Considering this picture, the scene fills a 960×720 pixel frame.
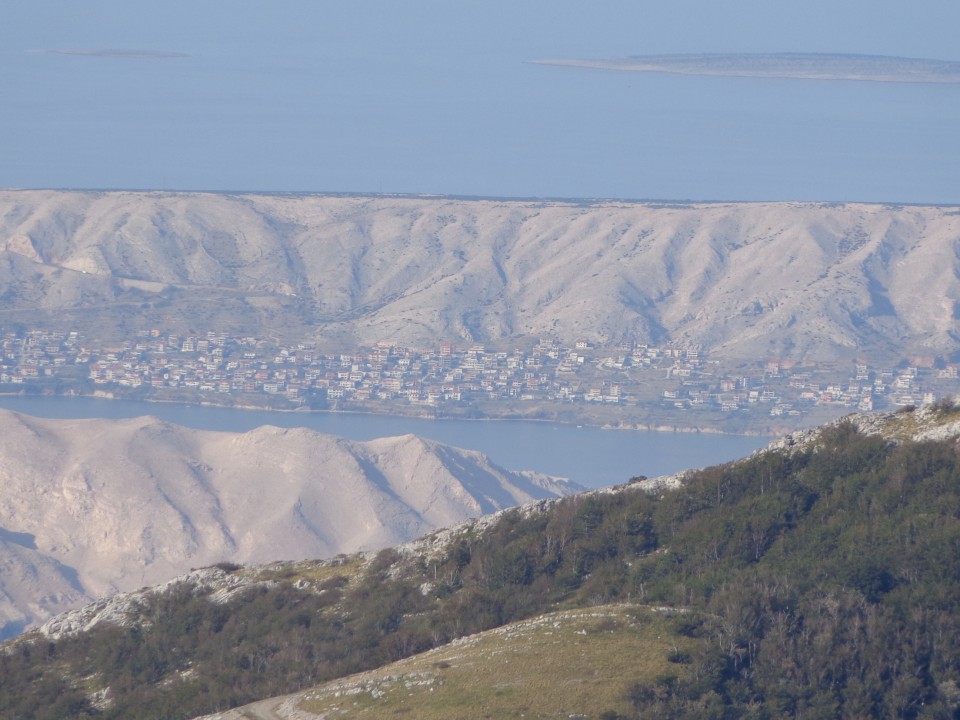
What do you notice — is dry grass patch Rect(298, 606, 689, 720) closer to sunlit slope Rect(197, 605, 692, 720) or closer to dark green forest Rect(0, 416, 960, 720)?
sunlit slope Rect(197, 605, 692, 720)

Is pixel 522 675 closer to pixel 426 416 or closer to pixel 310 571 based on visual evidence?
pixel 310 571

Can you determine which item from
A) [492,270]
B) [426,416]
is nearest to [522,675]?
[426,416]

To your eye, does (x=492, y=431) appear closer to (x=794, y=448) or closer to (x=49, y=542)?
(x=49, y=542)

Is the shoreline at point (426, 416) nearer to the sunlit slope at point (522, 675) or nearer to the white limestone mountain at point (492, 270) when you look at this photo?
the white limestone mountain at point (492, 270)

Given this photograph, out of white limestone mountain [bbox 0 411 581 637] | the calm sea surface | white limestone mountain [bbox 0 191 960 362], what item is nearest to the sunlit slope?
white limestone mountain [bbox 0 411 581 637]

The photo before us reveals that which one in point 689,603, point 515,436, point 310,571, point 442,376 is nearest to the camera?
point 689,603

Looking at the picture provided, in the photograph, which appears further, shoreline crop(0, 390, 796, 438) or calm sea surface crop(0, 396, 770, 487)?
shoreline crop(0, 390, 796, 438)

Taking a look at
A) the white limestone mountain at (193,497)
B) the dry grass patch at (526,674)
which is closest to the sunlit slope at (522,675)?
the dry grass patch at (526,674)
